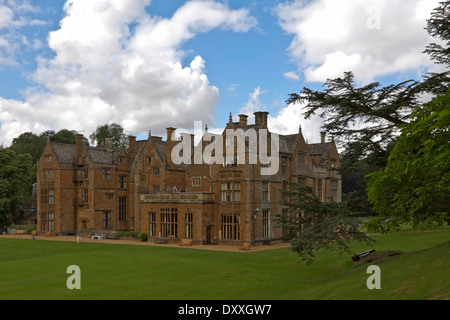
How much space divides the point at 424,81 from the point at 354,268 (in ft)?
30.9

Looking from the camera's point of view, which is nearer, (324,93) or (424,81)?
(424,81)

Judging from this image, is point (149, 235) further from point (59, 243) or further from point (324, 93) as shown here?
point (324, 93)

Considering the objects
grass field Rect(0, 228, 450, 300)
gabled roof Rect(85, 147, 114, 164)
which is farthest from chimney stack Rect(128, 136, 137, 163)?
grass field Rect(0, 228, 450, 300)

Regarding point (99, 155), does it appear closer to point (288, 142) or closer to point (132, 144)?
point (132, 144)

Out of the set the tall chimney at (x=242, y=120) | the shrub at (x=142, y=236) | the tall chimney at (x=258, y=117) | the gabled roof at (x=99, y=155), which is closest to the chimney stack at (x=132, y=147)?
the gabled roof at (x=99, y=155)

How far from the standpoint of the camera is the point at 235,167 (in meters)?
41.6

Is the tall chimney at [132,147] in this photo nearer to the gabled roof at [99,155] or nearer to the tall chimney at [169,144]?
the gabled roof at [99,155]

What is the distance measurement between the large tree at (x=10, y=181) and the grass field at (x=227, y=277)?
32.9m

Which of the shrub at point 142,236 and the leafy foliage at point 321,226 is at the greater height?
the leafy foliage at point 321,226

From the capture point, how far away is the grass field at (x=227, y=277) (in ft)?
52.1

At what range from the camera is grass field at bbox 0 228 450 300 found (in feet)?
52.1

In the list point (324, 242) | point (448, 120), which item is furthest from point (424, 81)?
point (324, 242)

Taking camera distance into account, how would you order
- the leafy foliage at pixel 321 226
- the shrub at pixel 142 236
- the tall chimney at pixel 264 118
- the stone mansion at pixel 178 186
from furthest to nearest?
the shrub at pixel 142 236
the tall chimney at pixel 264 118
the stone mansion at pixel 178 186
the leafy foliage at pixel 321 226

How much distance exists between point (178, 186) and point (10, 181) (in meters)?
25.1
